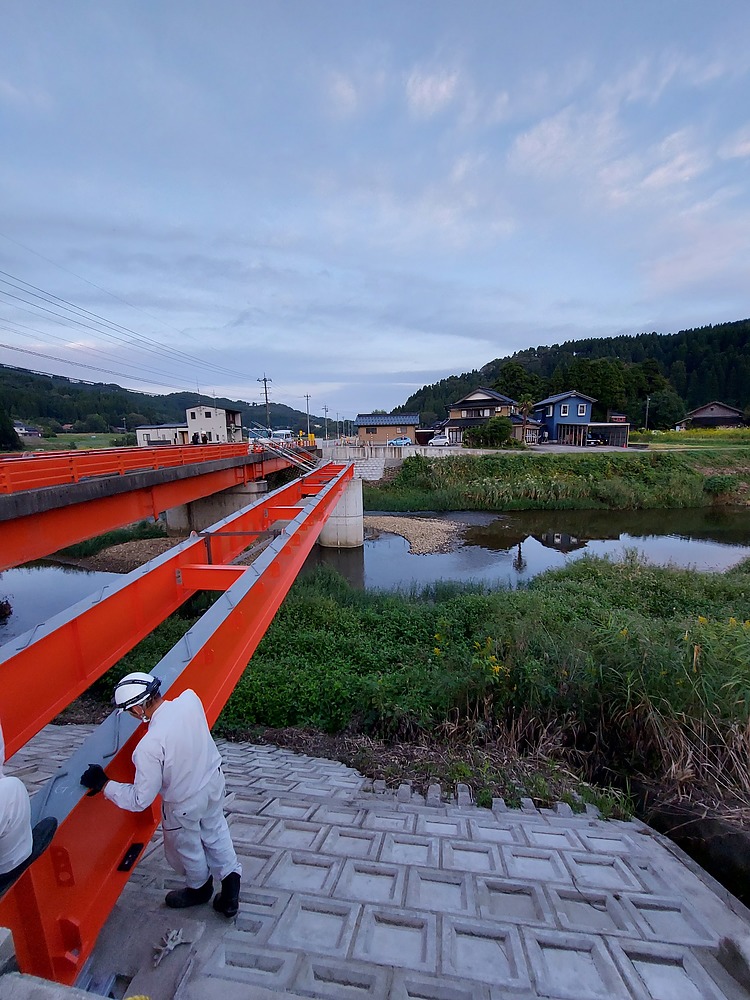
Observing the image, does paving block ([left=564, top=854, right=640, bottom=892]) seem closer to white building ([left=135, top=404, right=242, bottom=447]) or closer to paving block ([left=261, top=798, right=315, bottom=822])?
paving block ([left=261, top=798, right=315, bottom=822])

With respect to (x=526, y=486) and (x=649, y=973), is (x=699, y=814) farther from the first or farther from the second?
(x=526, y=486)

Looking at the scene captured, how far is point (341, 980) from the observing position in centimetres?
231

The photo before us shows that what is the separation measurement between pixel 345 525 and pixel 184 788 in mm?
17352

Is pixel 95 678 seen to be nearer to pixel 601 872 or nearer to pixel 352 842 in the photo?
pixel 352 842

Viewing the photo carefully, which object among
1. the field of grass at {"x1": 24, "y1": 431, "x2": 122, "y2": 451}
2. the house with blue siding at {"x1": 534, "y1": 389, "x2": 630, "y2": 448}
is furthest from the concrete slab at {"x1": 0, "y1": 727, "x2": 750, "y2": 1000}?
the house with blue siding at {"x1": 534, "y1": 389, "x2": 630, "y2": 448}

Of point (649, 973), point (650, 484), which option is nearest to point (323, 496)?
point (649, 973)

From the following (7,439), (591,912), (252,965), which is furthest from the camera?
(7,439)

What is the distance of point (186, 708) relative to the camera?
8.21 ft

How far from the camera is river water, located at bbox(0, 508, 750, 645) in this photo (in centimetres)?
1516

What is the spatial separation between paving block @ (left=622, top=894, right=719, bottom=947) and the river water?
37.6 ft

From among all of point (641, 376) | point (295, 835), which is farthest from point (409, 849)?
point (641, 376)

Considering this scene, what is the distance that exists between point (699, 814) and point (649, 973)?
74.1 inches

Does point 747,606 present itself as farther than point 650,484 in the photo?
No

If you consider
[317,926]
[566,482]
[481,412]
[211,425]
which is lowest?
[317,926]
